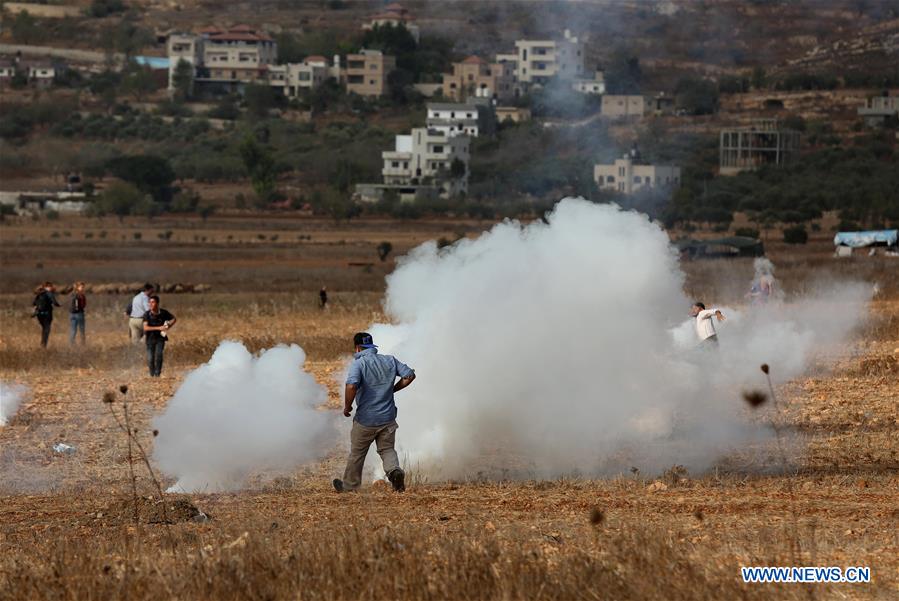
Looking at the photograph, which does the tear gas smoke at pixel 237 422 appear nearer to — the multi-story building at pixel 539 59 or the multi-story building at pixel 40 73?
the multi-story building at pixel 539 59

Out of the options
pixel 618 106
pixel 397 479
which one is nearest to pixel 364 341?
pixel 397 479

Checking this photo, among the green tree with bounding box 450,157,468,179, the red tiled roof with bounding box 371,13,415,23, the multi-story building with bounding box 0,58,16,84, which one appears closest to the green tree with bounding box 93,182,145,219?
the green tree with bounding box 450,157,468,179

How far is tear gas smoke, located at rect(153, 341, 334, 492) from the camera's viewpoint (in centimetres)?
1734

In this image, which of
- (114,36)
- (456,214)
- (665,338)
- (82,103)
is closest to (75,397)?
(665,338)

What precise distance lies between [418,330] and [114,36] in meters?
174

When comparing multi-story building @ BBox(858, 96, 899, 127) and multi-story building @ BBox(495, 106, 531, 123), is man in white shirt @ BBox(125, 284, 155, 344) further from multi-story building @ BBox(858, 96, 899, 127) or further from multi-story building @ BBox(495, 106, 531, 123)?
multi-story building @ BBox(495, 106, 531, 123)

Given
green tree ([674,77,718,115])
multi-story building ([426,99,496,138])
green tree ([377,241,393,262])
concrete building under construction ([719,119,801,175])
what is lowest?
green tree ([377,241,393,262])

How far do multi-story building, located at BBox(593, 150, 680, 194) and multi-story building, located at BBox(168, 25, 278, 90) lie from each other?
96.0 metres

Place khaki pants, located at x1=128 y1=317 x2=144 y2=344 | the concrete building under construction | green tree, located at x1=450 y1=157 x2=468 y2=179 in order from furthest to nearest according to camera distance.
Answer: green tree, located at x1=450 y1=157 x2=468 y2=179 < the concrete building under construction < khaki pants, located at x1=128 y1=317 x2=144 y2=344

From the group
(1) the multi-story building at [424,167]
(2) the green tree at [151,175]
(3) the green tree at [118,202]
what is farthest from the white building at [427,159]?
(3) the green tree at [118,202]

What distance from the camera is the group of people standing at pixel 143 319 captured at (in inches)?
1013

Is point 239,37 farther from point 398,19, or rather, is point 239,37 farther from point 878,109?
point 878,109

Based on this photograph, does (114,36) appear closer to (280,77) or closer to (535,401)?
(280,77)

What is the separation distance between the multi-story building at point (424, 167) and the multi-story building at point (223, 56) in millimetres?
50812
